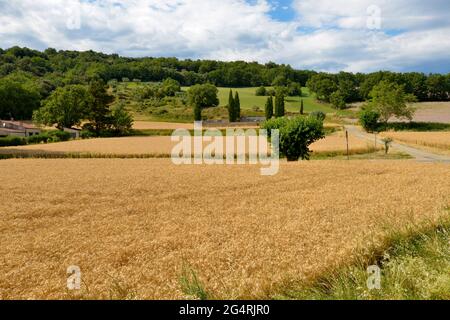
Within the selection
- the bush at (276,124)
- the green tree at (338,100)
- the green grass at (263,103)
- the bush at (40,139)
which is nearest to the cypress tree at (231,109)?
the green grass at (263,103)

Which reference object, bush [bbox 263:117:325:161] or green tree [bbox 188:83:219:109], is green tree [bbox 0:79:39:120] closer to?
green tree [bbox 188:83:219:109]

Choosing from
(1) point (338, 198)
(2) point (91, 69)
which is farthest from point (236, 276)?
(2) point (91, 69)

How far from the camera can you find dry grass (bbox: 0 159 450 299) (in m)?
9.24

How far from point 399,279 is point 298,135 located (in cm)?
3815

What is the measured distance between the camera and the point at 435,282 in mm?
7516

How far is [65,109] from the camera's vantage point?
10088 centimetres

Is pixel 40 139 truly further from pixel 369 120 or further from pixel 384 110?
pixel 384 110

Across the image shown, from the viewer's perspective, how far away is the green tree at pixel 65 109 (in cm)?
10012

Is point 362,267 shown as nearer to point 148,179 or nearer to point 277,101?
point 148,179

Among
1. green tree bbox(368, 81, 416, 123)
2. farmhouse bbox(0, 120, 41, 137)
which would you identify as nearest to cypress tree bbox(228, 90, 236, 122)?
green tree bbox(368, 81, 416, 123)

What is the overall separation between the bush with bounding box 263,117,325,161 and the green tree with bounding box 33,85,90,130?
225 ft

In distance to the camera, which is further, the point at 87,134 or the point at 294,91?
the point at 294,91

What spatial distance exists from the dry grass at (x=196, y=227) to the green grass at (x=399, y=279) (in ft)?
1.71

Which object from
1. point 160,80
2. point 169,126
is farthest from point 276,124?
point 160,80
